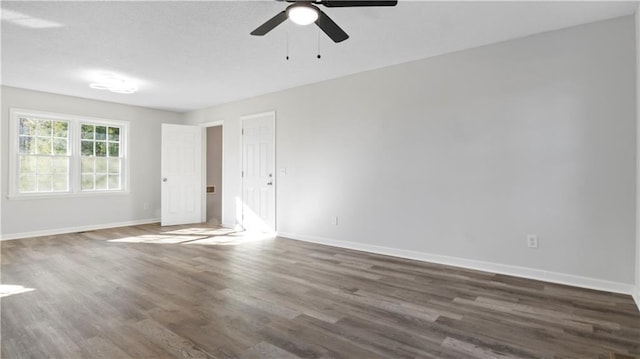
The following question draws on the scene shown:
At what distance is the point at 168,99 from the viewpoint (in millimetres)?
6219

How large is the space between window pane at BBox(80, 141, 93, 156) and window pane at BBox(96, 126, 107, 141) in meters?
0.19

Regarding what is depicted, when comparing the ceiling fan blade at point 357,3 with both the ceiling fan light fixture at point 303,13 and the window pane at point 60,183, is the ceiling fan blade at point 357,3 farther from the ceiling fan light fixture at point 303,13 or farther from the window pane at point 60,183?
the window pane at point 60,183

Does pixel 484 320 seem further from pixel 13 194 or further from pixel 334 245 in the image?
pixel 13 194

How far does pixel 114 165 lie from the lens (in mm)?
6609

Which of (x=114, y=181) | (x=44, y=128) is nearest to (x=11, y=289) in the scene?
(x=44, y=128)

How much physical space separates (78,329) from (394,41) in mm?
3732

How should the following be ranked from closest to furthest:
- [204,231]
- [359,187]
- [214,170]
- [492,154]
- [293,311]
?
[293,311], [492,154], [359,187], [204,231], [214,170]

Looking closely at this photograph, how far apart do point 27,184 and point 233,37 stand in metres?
4.78

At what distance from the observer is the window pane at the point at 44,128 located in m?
5.68

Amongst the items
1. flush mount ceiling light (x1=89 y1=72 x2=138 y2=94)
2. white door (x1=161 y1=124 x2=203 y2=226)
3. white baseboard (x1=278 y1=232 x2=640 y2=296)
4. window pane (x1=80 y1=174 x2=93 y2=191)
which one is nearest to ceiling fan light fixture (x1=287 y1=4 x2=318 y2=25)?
white baseboard (x1=278 y1=232 x2=640 y2=296)

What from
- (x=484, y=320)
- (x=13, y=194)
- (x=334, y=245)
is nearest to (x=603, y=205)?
(x=484, y=320)

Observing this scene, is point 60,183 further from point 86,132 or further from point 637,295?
point 637,295

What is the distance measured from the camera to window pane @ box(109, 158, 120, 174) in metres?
6.55

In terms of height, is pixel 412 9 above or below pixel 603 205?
above
